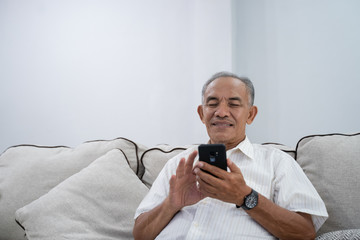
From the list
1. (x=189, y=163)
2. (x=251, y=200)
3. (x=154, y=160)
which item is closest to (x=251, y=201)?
(x=251, y=200)

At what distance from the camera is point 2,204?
4.49 feet

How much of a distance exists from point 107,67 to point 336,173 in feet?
5.85

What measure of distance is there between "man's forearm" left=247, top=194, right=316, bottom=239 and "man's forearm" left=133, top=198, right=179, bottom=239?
293 mm

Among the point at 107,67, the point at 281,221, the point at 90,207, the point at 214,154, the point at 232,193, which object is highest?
the point at 107,67

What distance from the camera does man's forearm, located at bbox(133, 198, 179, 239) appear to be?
1004 mm

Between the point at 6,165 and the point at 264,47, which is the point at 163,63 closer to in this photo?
the point at 264,47

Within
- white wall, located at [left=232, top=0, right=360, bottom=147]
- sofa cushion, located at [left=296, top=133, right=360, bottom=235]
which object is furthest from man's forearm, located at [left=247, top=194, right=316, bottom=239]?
white wall, located at [left=232, top=0, right=360, bottom=147]

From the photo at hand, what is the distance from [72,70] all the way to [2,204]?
3.88ft

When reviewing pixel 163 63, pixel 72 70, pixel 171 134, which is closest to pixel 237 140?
pixel 171 134

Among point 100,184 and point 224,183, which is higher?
point 224,183

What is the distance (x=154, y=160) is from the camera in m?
1.48

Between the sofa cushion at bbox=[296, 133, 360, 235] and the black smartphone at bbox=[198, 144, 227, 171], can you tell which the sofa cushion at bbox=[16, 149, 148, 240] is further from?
the sofa cushion at bbox=[296, 133, 360, 235]

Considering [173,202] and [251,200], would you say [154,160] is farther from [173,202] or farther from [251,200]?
[251,200]

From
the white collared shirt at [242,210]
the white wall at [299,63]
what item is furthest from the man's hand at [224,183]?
the white wall at [299,63]
